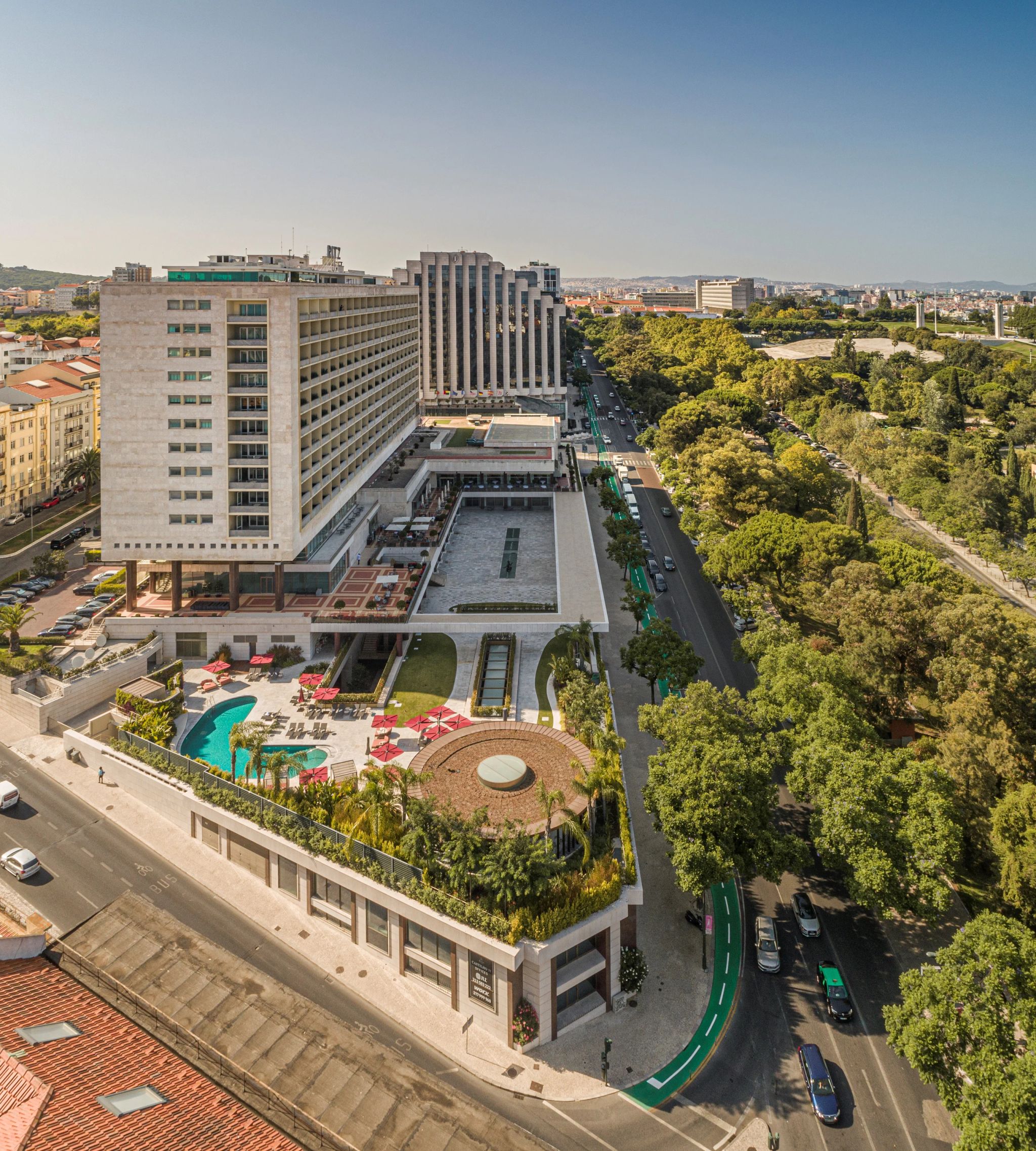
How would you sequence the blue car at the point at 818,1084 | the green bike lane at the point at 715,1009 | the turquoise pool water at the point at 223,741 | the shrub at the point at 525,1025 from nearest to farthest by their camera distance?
the blue car at the point at 818,1084 < the green bike lane at the point at 715,1009 < the shrub at the point at 525,1025 < the turquoise pool water at the point at 223,741

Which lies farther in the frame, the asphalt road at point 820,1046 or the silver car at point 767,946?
the silver car at point 767,946

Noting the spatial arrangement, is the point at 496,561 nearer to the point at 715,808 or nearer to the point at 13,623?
the point at 13,623

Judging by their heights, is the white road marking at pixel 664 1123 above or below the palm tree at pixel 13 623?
below

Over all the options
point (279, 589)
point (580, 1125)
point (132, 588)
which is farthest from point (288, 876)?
point (132, 588)

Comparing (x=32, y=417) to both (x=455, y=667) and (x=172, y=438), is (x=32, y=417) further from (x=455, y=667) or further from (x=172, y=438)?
(x=455, y=667)

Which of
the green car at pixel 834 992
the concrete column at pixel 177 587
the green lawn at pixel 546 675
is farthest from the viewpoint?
the concrete column at pixel 177 587

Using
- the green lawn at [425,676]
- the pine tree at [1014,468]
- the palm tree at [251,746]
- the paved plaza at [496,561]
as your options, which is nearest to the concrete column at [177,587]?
the green lawn at [425,676]

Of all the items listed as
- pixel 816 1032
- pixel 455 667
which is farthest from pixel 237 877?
pixel 816 1032

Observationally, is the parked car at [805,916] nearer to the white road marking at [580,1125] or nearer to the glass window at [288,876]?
the white road marking at [580,1125]

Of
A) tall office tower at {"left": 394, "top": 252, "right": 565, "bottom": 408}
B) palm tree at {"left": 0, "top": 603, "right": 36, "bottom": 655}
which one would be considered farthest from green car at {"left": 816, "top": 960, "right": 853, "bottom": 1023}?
tall office tower at {"left": 394, "top": 252, "right": 565, "bottom": 408}
